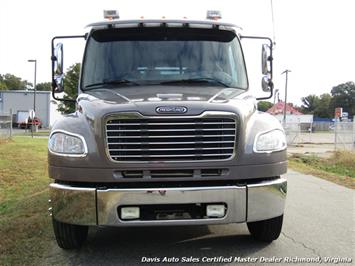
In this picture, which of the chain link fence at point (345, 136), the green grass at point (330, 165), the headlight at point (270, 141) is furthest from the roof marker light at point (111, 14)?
the chain link fence at point (345, 136)

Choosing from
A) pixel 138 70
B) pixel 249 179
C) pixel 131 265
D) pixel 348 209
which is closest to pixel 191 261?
pixel 131 265

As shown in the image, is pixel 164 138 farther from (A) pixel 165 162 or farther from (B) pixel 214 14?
(B) pixel 214 14

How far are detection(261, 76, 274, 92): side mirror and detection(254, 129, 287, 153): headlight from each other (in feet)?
5.15

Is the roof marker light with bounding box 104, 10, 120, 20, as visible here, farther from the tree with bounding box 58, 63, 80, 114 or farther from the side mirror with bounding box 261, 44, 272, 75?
the side mirror with bounding box 261, 44, 272, 75

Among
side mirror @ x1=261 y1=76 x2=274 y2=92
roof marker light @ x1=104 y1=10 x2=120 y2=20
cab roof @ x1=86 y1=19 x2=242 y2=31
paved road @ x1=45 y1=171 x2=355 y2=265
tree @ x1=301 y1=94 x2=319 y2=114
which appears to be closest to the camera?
paved road @ x1=45 y1=171 x2=355 y2=265

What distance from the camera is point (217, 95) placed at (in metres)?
5.48

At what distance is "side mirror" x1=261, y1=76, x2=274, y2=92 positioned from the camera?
6828 mm

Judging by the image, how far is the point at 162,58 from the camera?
6223 millimetres

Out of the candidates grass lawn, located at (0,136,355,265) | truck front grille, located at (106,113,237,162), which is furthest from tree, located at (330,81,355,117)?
truck front grille, located at (106,113,237,162)

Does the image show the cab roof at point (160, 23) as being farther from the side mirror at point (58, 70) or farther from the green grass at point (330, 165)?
the green grass at point (330, 165)

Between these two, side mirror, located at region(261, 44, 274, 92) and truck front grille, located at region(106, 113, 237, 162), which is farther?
side mirror, located at region(261, 44, 274, 92)

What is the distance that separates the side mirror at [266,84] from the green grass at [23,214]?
3.32m

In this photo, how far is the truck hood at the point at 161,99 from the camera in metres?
4.96

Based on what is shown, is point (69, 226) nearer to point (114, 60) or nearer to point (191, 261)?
point (191, 261)
